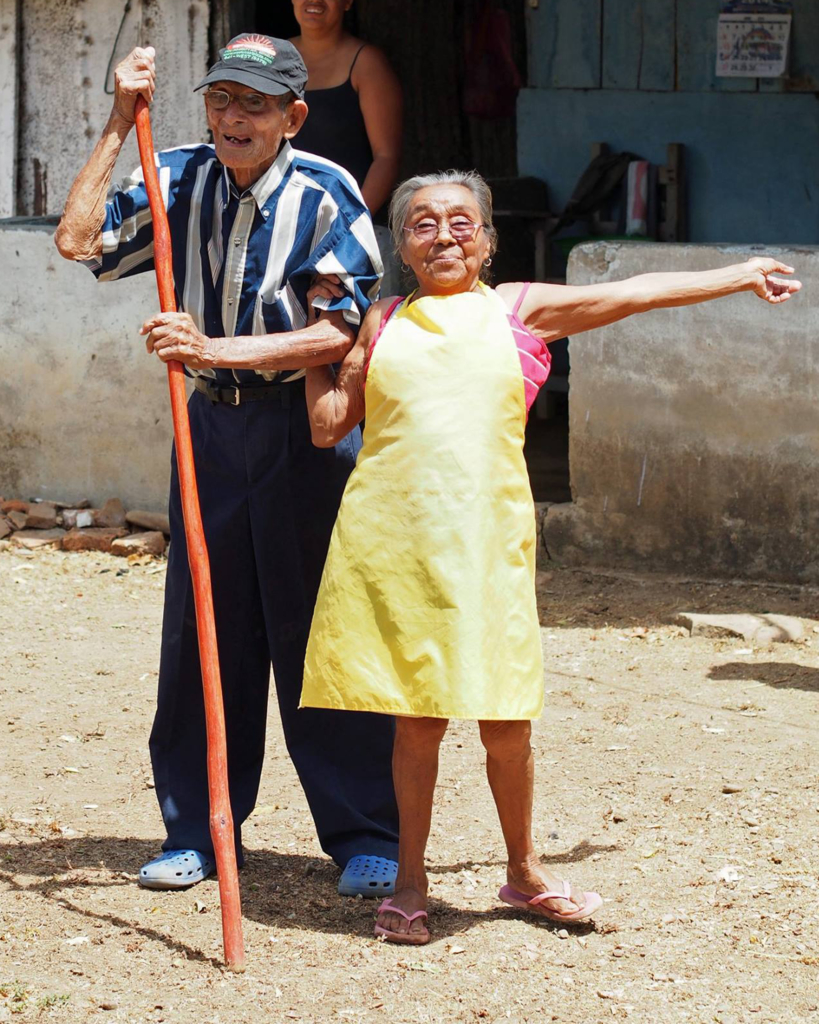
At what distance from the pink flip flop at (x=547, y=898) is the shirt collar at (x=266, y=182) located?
1.69 metres

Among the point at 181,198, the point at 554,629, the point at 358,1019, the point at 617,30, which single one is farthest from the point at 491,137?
the point at 358,1019

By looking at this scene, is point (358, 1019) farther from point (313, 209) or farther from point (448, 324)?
point (313, 209)

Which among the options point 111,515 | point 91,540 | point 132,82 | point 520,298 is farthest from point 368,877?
point 111,515

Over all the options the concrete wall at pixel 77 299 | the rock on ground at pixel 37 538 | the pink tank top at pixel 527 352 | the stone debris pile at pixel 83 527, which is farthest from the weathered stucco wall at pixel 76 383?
the pink tank top at pixel 527 352

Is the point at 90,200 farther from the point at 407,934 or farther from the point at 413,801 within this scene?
the point at 407,934

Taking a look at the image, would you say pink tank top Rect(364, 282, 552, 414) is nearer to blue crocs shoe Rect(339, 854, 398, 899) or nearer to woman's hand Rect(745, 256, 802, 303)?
woman's hand Rect(745, 256, 802, 303)

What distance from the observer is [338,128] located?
6.09m

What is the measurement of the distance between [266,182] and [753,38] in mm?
5340

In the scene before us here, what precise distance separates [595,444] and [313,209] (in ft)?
11.0

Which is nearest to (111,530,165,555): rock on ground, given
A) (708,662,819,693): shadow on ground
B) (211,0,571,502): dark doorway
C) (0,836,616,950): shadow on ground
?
(211,0,571,502): dark doorway

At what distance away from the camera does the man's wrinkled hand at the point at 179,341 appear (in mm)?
3107

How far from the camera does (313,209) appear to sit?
10.8ft

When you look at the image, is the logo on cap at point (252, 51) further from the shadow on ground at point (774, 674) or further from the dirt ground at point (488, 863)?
the shadow on ground at point (774, 674)

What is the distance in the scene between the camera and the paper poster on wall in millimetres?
7715
